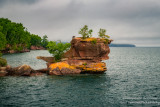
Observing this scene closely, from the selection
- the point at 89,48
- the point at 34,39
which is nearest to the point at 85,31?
→ the point at 89,48

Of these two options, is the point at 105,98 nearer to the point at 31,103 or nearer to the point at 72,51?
the point at 31,103

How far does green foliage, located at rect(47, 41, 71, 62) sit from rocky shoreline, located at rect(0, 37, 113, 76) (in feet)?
5.08

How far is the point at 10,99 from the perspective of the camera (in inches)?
933

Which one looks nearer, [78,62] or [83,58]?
[78,62]

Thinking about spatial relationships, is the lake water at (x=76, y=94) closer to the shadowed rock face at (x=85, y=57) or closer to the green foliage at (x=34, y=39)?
the shadowed rock face at (x=85, y=57)

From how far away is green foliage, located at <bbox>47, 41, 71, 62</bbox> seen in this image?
4650 cm

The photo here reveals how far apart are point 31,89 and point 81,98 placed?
9.97 metres

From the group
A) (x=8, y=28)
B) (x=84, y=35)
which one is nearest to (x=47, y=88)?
(x=84, y=35)

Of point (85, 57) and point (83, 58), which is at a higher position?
point (85, 57)

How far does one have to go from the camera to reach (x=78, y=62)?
43406 millimetres

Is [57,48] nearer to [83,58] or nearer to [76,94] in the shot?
[83,58]

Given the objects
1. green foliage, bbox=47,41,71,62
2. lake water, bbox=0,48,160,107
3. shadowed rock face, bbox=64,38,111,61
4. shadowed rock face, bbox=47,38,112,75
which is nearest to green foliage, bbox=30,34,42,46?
green foliage, bbox=47,41,71,62

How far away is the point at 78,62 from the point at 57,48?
7932mm

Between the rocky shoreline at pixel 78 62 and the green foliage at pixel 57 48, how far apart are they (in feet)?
5.08
